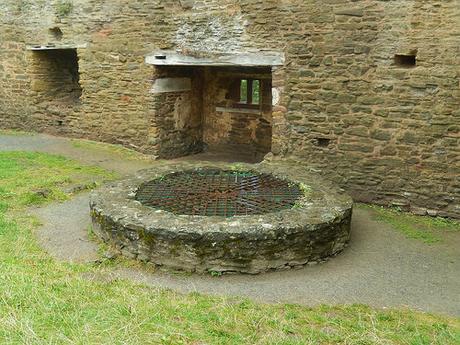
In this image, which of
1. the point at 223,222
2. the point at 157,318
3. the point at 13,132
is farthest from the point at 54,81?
the point at 157,318

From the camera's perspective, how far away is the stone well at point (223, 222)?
464 centimetres

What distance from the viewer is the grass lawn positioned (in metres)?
3.29

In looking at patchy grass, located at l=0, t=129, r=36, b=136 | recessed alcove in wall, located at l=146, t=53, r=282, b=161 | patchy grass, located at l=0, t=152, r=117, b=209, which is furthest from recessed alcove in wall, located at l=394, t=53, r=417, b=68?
patchy grass, located at l=0, t=129, r=36, b=136

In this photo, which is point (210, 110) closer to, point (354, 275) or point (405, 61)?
point (405, 61)

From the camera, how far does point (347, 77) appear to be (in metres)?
6.89

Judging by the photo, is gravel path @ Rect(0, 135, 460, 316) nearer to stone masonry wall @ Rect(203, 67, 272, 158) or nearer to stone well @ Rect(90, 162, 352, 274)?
stone well @ Rect(90, 162, 352, 274)

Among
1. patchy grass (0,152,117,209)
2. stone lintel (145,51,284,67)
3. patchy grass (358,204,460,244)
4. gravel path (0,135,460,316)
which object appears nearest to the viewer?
gravel path (0,135,460,316)

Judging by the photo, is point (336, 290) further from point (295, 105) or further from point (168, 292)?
point (295, 105)

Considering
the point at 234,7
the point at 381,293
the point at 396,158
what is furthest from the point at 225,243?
the point at 234,7

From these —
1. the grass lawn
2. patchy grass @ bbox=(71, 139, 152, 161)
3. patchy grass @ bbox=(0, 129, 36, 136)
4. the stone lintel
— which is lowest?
the grass lawn

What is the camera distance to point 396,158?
22.1 feet

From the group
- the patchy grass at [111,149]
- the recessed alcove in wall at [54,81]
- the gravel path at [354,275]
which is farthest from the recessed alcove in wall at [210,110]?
the gravel path at [354,275]

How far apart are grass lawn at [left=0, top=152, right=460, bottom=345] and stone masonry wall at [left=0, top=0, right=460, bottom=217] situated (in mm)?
3094

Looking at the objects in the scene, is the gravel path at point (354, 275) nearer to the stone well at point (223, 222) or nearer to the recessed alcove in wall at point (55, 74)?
the stone well at point (223, 222)
